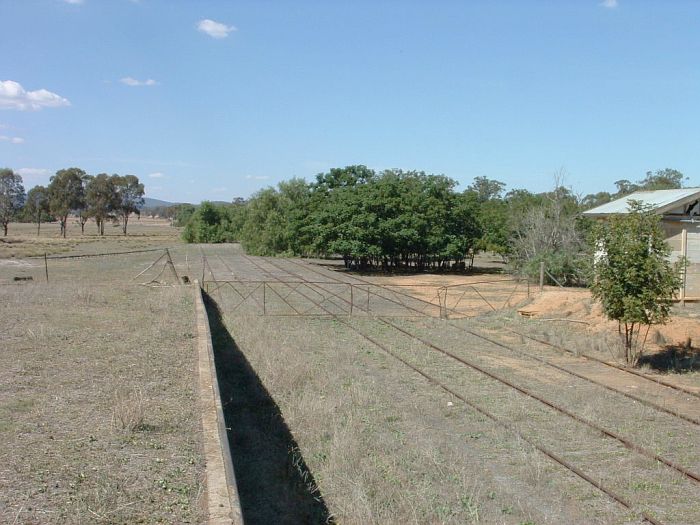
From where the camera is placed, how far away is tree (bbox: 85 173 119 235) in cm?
10875

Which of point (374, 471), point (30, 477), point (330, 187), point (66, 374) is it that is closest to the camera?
point (30, 477)

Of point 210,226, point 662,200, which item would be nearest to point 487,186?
point 210,226

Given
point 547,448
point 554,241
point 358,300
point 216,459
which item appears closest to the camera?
point 216,459

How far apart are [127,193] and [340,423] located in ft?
368

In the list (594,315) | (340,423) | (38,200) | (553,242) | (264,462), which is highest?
(38,200)

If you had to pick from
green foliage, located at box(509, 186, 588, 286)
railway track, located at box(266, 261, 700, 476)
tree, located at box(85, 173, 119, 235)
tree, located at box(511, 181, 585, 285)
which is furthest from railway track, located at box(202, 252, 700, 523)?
tree, located at box(85, 173, 119, 235)

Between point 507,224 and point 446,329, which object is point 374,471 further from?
point 507,224

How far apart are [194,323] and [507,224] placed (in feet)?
98.3

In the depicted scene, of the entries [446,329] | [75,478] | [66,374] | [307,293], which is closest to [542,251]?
[307,293]

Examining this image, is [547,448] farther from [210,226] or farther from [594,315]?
[210,226]

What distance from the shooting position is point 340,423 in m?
9.82

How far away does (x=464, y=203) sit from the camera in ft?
148

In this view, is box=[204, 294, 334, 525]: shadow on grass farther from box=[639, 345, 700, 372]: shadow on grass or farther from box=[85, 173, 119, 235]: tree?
box=[85, 173, 119, 235]: tree

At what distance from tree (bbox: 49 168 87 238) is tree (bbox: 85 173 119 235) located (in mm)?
1575
